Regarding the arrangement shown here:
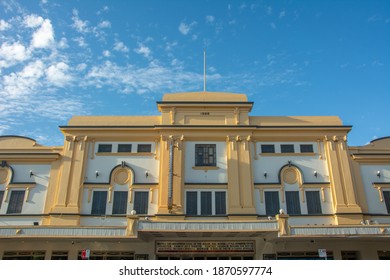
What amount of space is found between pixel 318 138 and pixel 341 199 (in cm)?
549

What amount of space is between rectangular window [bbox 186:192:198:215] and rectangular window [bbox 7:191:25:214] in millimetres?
13354

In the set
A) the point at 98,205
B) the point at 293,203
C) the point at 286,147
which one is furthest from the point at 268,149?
the point at 98,205

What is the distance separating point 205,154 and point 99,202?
9.49 meters

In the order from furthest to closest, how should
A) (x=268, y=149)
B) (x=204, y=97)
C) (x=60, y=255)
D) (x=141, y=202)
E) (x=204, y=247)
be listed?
(x=204, y=97) → (x=268, y=149) → (x=141, y=202) → (x=60, y=255) → (x=204, y=247)

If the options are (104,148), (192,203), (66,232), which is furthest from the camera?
(104,148)

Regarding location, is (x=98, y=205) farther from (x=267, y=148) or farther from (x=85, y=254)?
(x=267, y=148)

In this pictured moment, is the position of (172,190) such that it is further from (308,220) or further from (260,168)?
(308,220)

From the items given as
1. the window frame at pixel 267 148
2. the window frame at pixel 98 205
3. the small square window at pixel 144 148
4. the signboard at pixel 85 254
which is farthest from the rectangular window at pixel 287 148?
the signboard at pixel 85 254

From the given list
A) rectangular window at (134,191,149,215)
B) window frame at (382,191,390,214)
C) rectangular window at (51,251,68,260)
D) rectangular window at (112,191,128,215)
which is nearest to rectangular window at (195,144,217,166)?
rectangular window at (134,191,149,215)

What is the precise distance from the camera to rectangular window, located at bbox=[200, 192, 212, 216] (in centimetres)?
2739

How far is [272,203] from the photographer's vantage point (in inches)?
1089

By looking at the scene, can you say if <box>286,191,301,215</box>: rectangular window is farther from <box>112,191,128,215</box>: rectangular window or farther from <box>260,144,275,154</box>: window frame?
<box>112,191,128,215</box>: rectangular window

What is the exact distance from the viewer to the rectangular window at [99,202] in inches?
1081

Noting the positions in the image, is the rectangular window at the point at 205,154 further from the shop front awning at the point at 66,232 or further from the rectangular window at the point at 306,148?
the shop front awning at the point at 66,232
